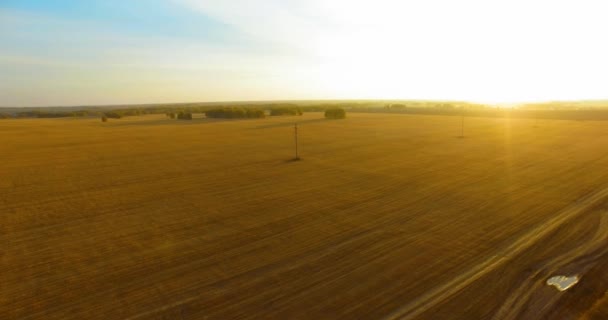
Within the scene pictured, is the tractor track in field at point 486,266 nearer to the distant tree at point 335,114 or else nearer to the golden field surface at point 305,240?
the golden field surface at point 305,240

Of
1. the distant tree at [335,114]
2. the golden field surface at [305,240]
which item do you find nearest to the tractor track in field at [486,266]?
the golden field surface at [305,240]

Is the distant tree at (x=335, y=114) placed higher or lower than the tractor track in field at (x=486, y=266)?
higher

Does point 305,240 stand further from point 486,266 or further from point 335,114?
point 335,114

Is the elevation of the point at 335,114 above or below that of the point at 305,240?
above

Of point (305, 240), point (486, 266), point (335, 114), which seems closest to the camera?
point (486, 266)

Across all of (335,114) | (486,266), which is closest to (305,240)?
(486,266)

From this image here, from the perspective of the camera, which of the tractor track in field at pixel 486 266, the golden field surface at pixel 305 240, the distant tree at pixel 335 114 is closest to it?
the tractor track in field at pixel 486 266

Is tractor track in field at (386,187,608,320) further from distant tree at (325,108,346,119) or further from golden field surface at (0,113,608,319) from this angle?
distant tree at (325,108,346,119)

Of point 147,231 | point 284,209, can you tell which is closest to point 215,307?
point 147,231
